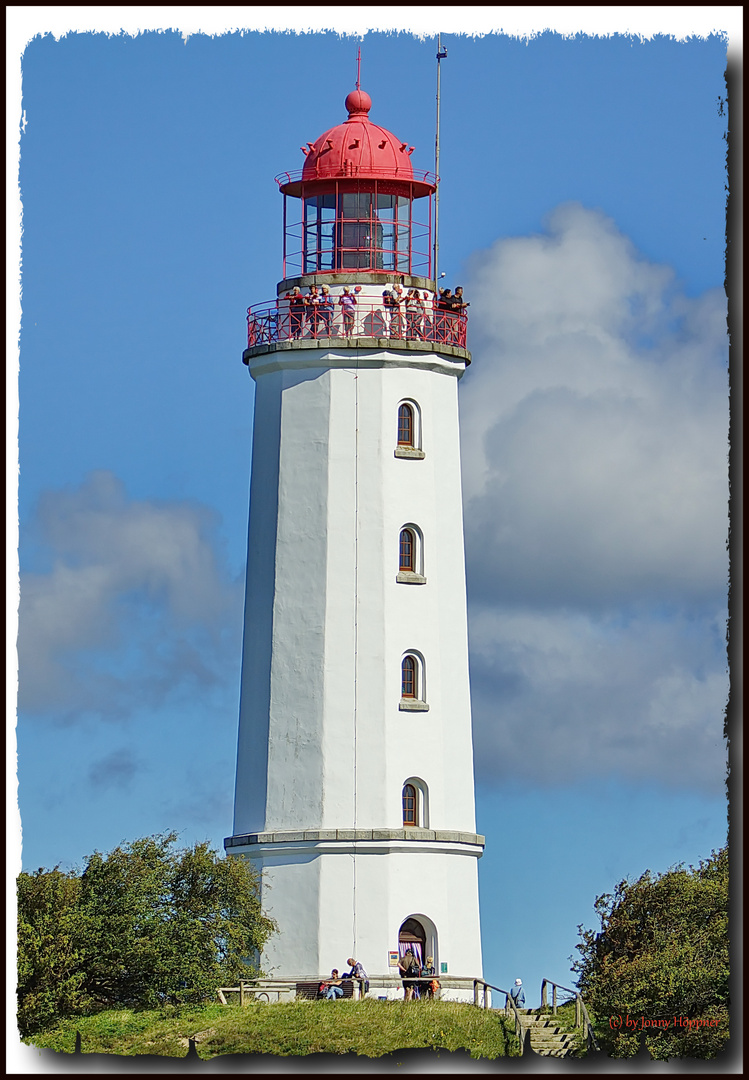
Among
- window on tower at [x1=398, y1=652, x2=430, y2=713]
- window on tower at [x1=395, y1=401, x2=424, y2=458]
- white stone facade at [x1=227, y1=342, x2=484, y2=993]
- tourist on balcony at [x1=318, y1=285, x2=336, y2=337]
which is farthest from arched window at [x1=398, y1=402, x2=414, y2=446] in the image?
window on tower at [x1=398, y1=652, x2=430, y2=713]

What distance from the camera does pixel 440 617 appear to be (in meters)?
50.6

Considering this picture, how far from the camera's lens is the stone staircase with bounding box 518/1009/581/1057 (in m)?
43.8

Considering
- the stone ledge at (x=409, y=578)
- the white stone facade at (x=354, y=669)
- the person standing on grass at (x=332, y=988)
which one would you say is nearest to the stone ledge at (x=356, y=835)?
the white stone facade at (x=354, y=669)

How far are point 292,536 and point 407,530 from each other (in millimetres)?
2906

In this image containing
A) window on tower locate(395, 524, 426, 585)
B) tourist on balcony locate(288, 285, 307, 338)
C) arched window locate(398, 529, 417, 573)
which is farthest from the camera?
tourist on balcony locate(288, 285, 307, 338)

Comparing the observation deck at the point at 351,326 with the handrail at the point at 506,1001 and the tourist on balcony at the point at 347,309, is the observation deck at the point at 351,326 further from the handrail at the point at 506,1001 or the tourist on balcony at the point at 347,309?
the handrail at the point at 506,1001

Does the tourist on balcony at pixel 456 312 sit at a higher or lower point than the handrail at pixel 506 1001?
higher

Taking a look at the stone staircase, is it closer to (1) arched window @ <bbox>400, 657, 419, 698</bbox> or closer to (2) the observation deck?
(1) arched window @ <bbox>400, 657, 419, 698</bbox>

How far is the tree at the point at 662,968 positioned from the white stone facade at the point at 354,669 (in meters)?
4.63

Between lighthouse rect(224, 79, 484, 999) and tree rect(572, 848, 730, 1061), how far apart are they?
179 inches

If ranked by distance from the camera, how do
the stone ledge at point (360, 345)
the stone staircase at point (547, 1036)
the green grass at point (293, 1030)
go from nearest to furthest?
the green grass at point (293, 1030), the stone staircase at point (547, 1036), the stone ledge at point (360, 345)

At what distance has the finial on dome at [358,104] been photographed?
5262cm

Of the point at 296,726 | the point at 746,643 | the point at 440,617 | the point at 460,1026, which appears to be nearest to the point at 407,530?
the point at 440,617

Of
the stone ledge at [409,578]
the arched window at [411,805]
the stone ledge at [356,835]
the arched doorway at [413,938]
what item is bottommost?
the arched doorway at [413,938]
